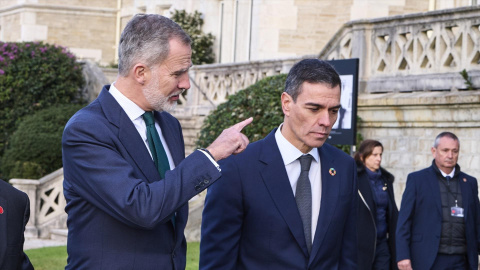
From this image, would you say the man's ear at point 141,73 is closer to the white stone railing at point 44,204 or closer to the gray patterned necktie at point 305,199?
the gray patterned necktie at point 305,199

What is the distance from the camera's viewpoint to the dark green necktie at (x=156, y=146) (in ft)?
12.6

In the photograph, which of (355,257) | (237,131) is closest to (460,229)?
(355,257)

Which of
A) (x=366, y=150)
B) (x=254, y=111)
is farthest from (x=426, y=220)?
(x=254, y=111)

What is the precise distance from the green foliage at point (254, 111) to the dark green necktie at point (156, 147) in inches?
387

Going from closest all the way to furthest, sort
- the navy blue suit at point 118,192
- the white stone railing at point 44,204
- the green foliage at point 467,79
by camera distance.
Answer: the navy blue suit at point 118,192, the green foliage at point 467,79, the white stone railing at point 44,204

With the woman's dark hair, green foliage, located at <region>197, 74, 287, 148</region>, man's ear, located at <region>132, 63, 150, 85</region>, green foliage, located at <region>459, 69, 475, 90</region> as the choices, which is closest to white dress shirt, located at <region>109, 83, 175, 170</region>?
man's ear, located at <region>132, 63, 150, 85</region>

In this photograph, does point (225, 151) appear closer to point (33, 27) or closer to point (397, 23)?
point (397, 23)

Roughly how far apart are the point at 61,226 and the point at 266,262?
44.4 feet

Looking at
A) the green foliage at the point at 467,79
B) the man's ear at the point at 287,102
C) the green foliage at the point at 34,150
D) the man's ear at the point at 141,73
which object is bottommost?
the green foliage at the point at 34,150

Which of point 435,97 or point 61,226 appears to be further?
point 61,226

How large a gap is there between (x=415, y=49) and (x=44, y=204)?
26.9 ft

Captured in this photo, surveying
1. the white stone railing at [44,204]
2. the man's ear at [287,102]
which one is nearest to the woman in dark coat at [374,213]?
the man's ear at [287,102]

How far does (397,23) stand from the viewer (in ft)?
42.5

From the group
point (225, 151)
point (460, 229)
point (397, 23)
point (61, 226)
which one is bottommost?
point (61, 226)
